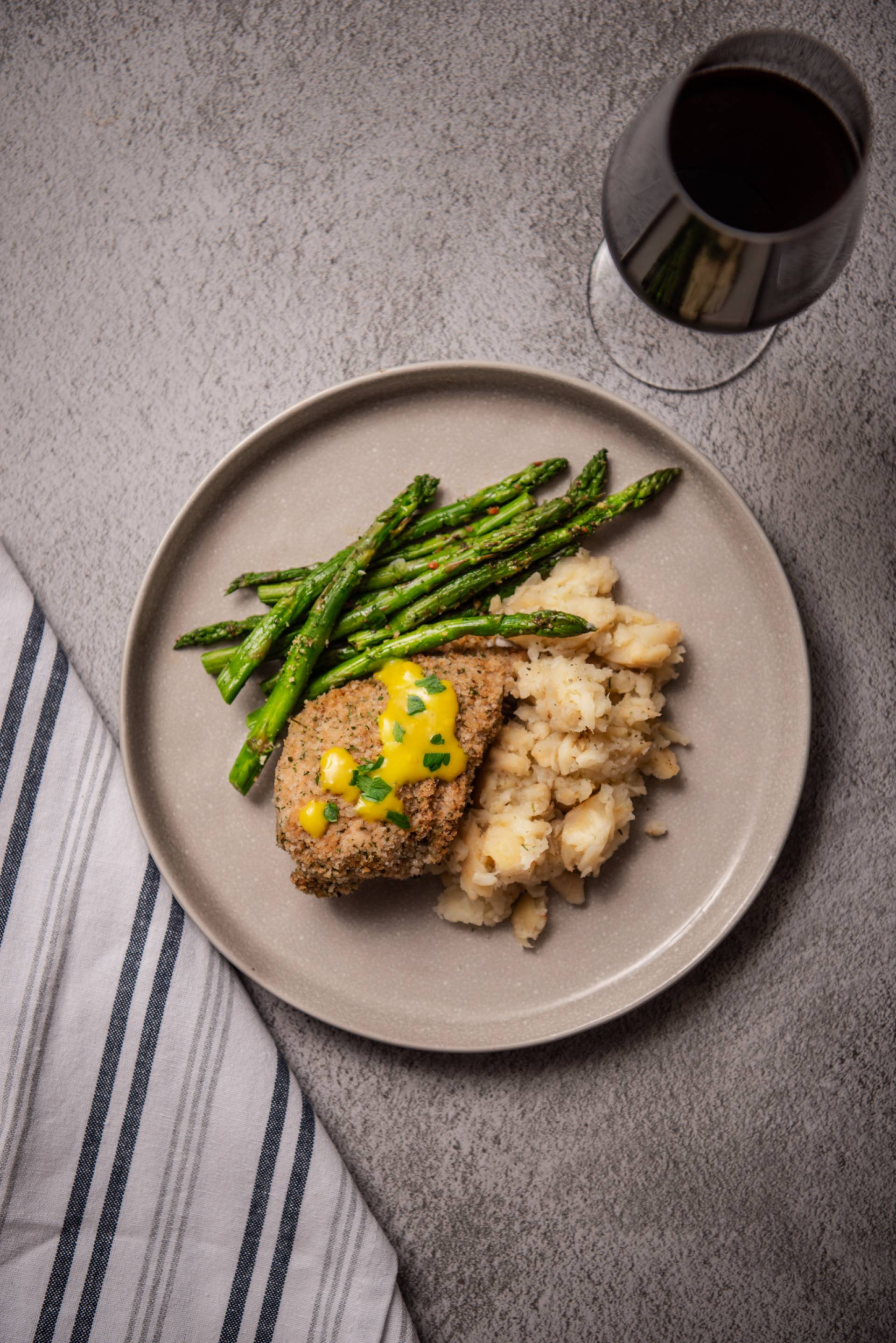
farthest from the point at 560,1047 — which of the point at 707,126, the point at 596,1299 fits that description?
the point at 707,126

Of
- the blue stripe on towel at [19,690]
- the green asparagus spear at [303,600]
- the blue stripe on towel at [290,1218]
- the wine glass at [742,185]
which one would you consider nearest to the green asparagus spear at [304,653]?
the green asparagus spear at [303,600]

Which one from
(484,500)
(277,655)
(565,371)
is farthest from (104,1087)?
(565,371)

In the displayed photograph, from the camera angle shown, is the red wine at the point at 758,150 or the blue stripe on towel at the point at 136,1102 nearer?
the red wine at the point at 758,150

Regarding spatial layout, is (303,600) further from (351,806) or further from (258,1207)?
(258,1207)

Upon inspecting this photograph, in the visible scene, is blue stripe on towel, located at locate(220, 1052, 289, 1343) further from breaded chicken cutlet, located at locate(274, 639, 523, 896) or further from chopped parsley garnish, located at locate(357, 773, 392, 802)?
chopped parsley garnish, located at locate(357, 773, 392, 802)

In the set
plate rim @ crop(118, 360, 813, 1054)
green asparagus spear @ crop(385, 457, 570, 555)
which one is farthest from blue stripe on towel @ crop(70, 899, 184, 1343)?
green asparagus spear @ crop(385, 457, 570, 555)

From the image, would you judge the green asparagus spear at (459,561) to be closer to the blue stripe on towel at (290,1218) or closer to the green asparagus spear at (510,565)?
the green asparagus spear at (510,565)

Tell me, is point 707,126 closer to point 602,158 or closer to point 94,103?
point 602,158
